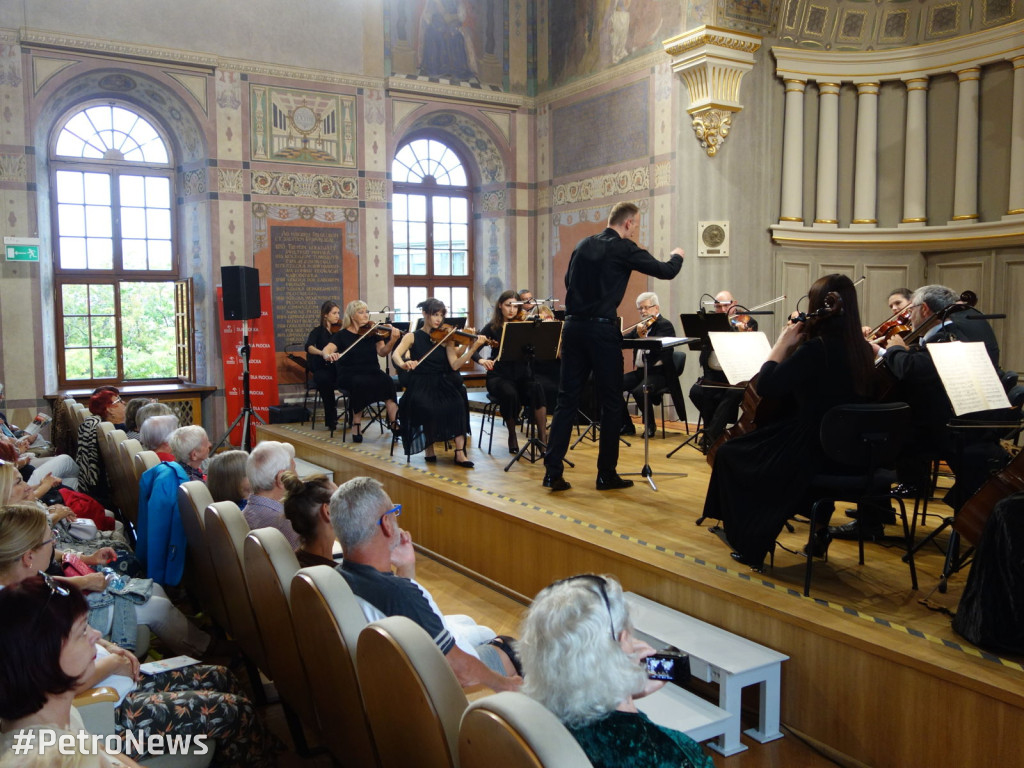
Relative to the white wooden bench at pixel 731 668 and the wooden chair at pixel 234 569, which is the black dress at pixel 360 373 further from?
the white wooden bench at pixel 731 668

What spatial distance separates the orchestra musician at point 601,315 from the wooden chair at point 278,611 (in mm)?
2574

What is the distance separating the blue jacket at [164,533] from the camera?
3709mm

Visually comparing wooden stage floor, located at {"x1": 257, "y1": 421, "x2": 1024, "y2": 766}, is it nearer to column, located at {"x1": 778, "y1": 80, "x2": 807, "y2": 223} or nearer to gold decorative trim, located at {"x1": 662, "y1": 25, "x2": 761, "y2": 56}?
column, located at {"x1": 778, "y1": 80, "x2": 807, "y2": 223}

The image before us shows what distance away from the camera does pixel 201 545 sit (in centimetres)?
342

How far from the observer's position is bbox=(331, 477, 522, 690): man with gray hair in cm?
238

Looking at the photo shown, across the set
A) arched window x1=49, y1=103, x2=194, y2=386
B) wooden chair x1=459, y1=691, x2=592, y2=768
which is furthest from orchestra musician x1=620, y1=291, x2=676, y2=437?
wooden chair x1=459, y1=691, x2=592, y2=768

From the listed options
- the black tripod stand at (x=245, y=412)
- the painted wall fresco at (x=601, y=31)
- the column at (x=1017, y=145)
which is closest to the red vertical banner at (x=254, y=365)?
the black tripod stand at (x=245, y=412)

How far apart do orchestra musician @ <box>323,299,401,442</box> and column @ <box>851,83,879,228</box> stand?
16.7 feet

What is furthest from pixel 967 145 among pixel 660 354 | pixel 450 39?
pixel 450 39

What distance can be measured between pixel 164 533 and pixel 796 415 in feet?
9.03

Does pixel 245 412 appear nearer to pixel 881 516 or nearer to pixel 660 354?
pixel 660 354

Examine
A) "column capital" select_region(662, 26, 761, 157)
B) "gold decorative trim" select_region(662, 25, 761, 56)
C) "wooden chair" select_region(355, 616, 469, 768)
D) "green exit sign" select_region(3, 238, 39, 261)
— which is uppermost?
"gold decorative trim" select_region(662, 25, 761, 56)

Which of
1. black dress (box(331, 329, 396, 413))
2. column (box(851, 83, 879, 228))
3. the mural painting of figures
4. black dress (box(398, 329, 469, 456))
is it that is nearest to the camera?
black dress (box(398, 329, 469, 456))

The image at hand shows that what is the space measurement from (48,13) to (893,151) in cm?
860
